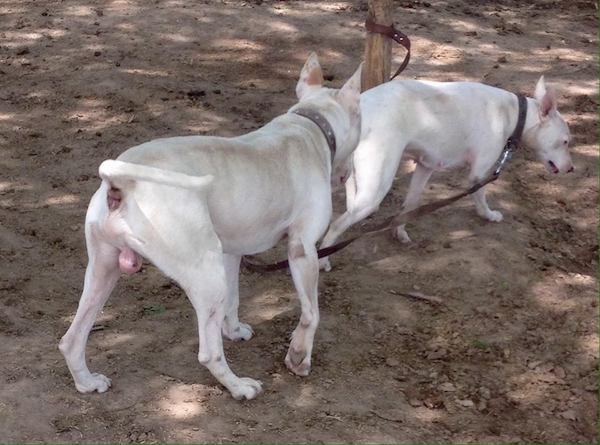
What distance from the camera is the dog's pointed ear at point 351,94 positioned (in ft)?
16.5

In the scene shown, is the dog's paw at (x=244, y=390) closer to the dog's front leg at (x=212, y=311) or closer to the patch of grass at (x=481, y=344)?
the dog's front leg at (x=212, y=311)

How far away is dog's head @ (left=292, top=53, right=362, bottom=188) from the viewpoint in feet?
16.5

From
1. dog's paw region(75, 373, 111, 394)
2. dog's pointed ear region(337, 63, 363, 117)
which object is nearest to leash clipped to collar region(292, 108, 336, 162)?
dog's pointed ear region(337, 63, 363, 117)

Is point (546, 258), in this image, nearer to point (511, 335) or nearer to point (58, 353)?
point (511, 335)

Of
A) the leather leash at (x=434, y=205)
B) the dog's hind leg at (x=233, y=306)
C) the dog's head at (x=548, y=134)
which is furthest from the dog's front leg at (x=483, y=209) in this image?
the dog's hind leg at (x=233, y=306)

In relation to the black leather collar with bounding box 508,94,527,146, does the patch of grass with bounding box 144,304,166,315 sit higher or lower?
lower

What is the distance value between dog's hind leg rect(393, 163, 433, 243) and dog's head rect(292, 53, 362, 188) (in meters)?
1.53

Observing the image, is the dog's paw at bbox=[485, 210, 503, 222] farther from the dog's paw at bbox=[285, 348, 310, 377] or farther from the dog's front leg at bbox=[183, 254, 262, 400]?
the dog's front leg at bbox=[183, 254, 262, 400]

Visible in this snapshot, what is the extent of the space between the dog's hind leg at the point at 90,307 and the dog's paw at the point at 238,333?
0.87 m

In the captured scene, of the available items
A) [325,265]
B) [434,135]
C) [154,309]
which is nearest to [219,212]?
[154,309]

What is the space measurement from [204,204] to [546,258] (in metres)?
3.21

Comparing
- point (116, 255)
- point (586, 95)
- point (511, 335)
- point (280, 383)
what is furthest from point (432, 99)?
point (586, 95)

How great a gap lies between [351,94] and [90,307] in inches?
72.7

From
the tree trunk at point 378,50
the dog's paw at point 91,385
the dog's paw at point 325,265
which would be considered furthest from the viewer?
the tree trunk at point 378,50
